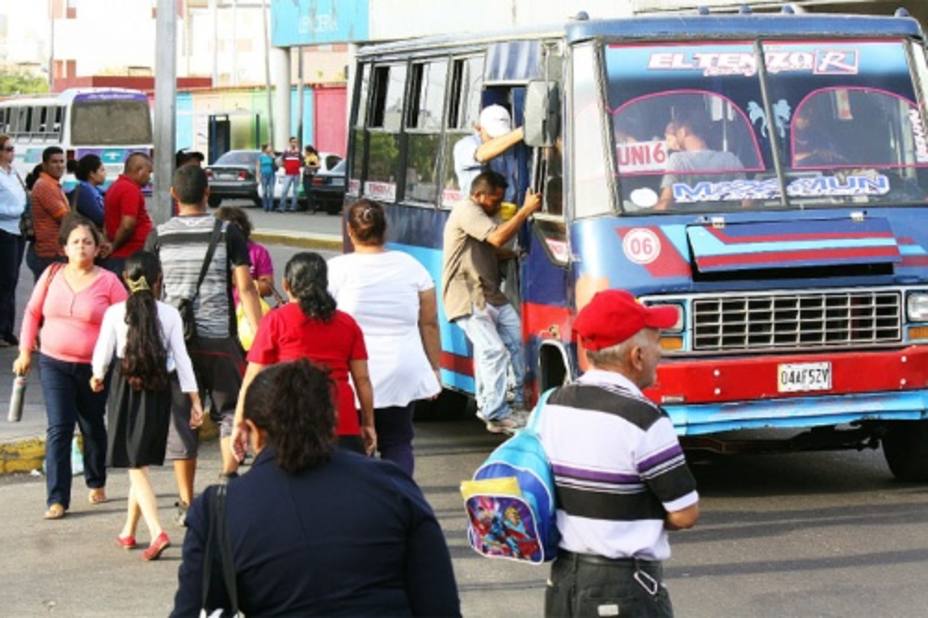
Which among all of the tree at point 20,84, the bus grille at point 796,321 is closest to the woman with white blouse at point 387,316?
the bus grille at point 796,321

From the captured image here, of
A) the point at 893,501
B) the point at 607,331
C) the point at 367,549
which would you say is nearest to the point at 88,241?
the point at 893,501

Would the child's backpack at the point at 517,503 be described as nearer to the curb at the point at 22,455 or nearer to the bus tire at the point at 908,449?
the bus tire at the point at 908,449

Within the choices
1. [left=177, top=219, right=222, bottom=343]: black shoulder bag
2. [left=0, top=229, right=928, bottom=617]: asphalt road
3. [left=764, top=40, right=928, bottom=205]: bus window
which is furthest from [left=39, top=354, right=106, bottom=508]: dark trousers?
[left=764, top=40, right=928, bottom=205]: bus window

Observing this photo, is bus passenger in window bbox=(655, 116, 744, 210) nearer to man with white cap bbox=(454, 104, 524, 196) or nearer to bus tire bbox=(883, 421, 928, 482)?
man with white cap bbox=(454, 104, 524, 196)

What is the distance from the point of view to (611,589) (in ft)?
17.0

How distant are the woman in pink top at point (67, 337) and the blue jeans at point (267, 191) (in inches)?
1470

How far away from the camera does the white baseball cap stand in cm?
1177

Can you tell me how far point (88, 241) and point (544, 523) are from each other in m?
5.49

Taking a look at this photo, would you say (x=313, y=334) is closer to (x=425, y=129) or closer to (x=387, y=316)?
(x=387, y=316)

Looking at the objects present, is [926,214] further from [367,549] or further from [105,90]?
[105,90]

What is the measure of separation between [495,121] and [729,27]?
1.44m

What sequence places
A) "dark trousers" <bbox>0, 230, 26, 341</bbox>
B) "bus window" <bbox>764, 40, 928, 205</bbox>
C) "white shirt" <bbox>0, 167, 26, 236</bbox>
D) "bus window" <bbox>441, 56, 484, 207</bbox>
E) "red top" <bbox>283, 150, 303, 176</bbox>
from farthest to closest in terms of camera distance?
"red top" <bbox>283, 150, 303, 176</bbox>, "dark trousers" <bbox>0, 230, 26, 341</bbox>, "white shirt" <bbox>0, 167, 26, 236</bbox>, "bus window" <bbox>441, 56, 484, 207</bbox>, "bus window" <bbox>764, 40, 928, 205</bbox>

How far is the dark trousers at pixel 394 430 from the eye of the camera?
9.07 m

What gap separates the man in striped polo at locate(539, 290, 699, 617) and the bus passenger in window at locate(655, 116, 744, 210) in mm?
5683
